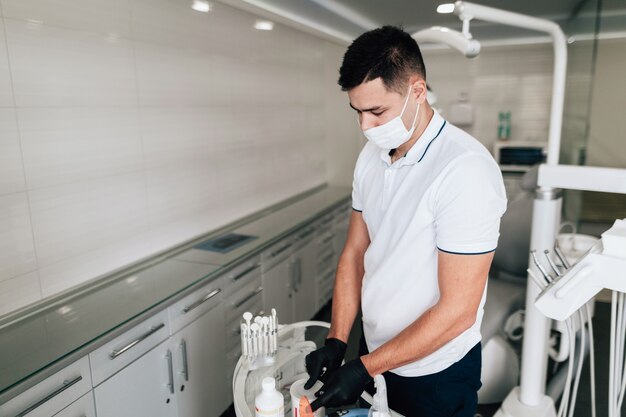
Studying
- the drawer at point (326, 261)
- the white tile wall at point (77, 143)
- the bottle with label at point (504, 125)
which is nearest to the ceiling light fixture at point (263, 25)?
the white tile wall at point (77, 143)

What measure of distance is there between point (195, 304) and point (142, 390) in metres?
0.40

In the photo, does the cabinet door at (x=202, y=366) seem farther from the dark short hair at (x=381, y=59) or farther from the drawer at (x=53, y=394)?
the dark short hair at (x=381, y=59)

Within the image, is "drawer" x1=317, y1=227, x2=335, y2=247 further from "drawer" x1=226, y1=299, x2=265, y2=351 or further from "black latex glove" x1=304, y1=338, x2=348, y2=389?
"black latex glove" x1=304, y1=338, x2=348, y2=389

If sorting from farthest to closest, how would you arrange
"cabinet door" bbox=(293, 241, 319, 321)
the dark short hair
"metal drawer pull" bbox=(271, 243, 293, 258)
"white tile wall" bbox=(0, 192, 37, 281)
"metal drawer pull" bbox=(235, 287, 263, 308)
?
"cabinet door" bbox=(293, 241, 319, 321)
"metal drawer pull" bbox=(271, 243, 293, 258)
"metal drawer pull" bbox=(235, 287, 263, 308)
"white tile wall" bbox=(0, 192, 37, 281)
the dark short hair

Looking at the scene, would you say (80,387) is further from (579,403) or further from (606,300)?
(606,300)

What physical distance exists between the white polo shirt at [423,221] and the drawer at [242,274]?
1066 millimetres

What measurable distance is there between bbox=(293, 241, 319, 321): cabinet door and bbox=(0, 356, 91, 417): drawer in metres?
1.70

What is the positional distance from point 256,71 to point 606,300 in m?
3.39

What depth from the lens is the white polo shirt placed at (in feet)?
3.63

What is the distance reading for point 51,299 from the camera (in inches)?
73.8

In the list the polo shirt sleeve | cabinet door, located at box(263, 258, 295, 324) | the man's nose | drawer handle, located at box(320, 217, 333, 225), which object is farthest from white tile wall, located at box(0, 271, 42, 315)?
drawer handle, located at box(320, 217, 333, 225)

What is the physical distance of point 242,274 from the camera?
244 centimetres

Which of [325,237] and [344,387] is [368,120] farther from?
[325,237]

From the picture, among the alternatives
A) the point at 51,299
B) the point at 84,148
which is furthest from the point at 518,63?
the point at 51,299
